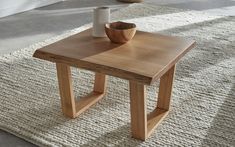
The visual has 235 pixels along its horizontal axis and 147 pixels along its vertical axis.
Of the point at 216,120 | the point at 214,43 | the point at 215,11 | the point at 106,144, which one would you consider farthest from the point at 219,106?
the point at 215,11

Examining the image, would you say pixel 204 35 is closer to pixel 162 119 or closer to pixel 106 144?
pixel 162 119

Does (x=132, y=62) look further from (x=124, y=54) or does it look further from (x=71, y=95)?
(x=71, y=95)

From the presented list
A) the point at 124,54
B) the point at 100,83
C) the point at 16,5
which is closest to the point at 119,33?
the point at 124,54

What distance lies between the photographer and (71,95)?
1.75 metres

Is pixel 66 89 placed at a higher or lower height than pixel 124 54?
lower

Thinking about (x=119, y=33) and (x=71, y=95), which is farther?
(x=71, y=95)

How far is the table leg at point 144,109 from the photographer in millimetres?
1515

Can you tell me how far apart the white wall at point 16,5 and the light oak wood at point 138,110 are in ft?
7.55

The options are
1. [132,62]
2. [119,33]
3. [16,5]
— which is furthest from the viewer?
[16,5]

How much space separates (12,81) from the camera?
2182mm

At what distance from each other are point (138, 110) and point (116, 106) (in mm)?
382

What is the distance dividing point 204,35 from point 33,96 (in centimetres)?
159

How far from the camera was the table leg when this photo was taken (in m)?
1.52

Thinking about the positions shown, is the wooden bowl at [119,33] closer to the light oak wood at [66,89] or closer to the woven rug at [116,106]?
the light oak wood at [66,89]
